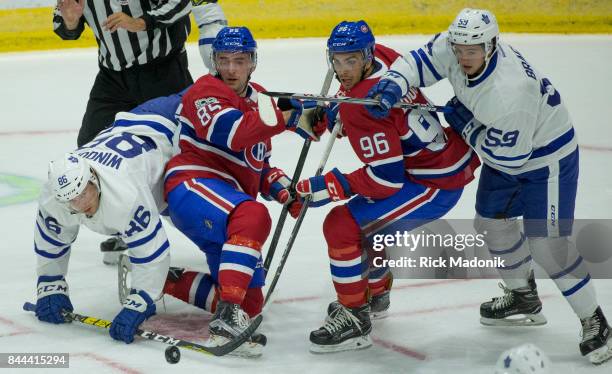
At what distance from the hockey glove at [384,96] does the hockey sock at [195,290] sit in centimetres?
87

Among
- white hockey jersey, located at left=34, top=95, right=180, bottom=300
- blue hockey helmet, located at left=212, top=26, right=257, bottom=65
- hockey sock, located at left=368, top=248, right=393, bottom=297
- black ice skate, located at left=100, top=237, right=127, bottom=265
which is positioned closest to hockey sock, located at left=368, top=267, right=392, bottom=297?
hockey sock, located at left=368, top=248, right=393, bottom=297

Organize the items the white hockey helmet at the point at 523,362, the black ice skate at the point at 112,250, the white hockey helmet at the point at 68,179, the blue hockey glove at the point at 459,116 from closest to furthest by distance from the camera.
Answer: the white hockey helmet at the point at 523,362 < the white hockey helmet at the point at 68,179 < the blue hockey glove at the point at 459,116 < the black ice skate at the point at 112,250

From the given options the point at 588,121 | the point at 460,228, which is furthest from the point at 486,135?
the point at 588,121

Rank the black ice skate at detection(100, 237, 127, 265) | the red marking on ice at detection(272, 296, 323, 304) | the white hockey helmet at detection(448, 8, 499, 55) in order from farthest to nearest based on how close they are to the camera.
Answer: the black ice skate at detection(100, 237, 127, 265)
the red marking on ice at detection(272, 296, 323, 304)
the white hockey helmet at detection(448, 8, 499, 55)

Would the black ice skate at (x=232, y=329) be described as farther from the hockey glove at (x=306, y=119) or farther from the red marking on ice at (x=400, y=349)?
the hockey glove at (x=306, y=119)

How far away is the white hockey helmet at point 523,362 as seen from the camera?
2.72 metres

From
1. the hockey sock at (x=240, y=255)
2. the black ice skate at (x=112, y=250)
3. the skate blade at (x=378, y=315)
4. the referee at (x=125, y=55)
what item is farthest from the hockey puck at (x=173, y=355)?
the referee at (x=125, y=55)

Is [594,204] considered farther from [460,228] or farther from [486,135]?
[486,135]

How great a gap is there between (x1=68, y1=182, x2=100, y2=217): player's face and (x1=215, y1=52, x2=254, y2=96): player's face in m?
0.60

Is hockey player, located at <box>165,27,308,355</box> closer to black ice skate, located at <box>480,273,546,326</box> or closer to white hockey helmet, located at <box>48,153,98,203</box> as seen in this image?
white hockey helmet, located at <box>48,153,98,203</box>

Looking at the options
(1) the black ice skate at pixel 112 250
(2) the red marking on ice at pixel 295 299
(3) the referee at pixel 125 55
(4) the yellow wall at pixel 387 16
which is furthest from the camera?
(4) the yellow wall at pixel 387 16

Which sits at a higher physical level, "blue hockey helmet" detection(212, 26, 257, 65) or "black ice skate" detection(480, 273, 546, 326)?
"blue hockey helmet" detection(212, 26, 257, 65)

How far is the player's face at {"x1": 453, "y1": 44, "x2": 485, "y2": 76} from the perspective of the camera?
3146 mm

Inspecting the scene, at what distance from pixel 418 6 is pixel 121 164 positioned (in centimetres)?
653
